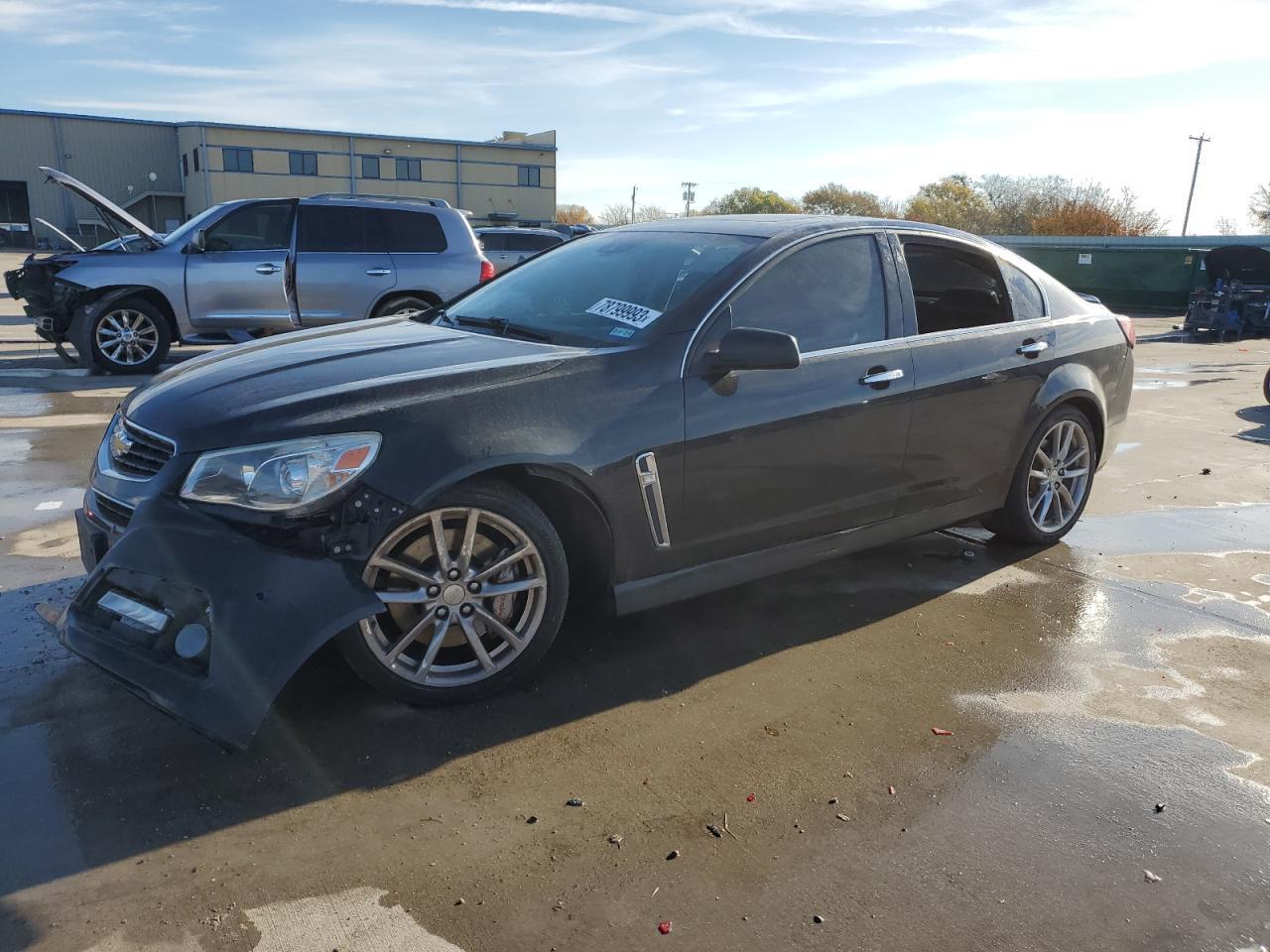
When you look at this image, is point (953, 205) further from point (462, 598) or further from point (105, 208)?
point (462, 598)

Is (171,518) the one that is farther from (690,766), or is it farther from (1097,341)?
(1097,341)

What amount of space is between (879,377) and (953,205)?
252ft

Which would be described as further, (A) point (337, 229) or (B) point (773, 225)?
(A) point (337, 229)

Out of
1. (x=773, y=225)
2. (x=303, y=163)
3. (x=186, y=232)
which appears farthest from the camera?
(x=303, y=163)

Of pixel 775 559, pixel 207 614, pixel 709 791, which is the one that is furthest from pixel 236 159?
pixel 709 791

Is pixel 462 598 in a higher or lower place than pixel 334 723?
higher

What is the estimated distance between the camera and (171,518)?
9.92 ft

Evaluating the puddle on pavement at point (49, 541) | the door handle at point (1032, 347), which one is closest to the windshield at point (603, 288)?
the door handle at point (1032, 347)

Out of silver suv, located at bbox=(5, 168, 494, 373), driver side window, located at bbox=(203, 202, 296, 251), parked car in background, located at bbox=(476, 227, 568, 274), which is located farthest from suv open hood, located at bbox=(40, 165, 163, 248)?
parked car in background, located at bbox=(476, 227, 568, 274)

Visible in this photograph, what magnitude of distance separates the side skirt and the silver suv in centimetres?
684

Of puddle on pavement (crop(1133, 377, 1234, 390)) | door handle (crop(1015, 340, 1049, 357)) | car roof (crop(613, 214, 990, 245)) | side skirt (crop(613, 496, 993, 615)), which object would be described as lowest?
puddle on pavement (crop(1133, 377, 1234, 390))

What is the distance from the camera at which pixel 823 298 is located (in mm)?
4285

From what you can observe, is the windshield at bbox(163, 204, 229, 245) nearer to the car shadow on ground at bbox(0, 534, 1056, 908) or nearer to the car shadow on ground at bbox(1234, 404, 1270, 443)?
the car shadow on ground at bbox(0, 534, 1056, 908)

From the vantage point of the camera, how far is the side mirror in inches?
144
